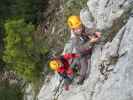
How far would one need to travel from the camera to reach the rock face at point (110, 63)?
1198cm

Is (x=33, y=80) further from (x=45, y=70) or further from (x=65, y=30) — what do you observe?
(x=65, y=30)

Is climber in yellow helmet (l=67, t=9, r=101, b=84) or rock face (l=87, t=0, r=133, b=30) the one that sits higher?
rock face (l=87, t=0, r=133, b=30)

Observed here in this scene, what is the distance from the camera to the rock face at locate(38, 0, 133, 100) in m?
12.0

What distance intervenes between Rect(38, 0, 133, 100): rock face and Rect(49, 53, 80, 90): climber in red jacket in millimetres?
267

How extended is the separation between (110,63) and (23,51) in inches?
222

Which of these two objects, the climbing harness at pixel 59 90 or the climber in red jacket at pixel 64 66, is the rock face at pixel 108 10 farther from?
the climbing harness at pixel 59 90

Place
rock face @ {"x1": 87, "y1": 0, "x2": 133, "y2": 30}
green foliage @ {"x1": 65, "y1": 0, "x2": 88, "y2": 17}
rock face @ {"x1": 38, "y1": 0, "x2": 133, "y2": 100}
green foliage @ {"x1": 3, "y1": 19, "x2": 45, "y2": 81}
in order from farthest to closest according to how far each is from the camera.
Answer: green foliage @ {"x1": 3, "y1": 19, "x2": 45, "y2": 81}
green foliage @ {"x1": 65, "y1": 0, "x2": 88, "y2": 17}
rock face @ {"x1": 87, "y1": 0, "x2": 133, "y2": 30}
rock face @ {"x1": 38, "y1": 0, "x2": 133, "y2": 100}

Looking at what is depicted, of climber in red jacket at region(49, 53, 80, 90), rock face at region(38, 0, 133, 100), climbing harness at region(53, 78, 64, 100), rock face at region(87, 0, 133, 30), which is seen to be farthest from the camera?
climbing harness at region(53, 78, 64, 100)

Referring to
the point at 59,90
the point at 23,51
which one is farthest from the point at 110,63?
the point at 23,51

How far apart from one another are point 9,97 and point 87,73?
6.43 metres

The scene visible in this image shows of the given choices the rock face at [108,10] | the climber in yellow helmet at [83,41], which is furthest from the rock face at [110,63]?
the climber in yellow helmet at [83,41]

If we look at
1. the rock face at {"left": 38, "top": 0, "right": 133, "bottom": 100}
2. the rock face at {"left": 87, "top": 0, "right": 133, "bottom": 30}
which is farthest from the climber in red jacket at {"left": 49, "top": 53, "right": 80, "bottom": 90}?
the rock face at {"left": 87, "top": 0, "right": 133, "bottom": 30}

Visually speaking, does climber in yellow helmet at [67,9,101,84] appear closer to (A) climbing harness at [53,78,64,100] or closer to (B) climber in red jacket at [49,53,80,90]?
(B) climber in red jacket at [49,53,80,90]

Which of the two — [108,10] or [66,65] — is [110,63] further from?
[66,65]
